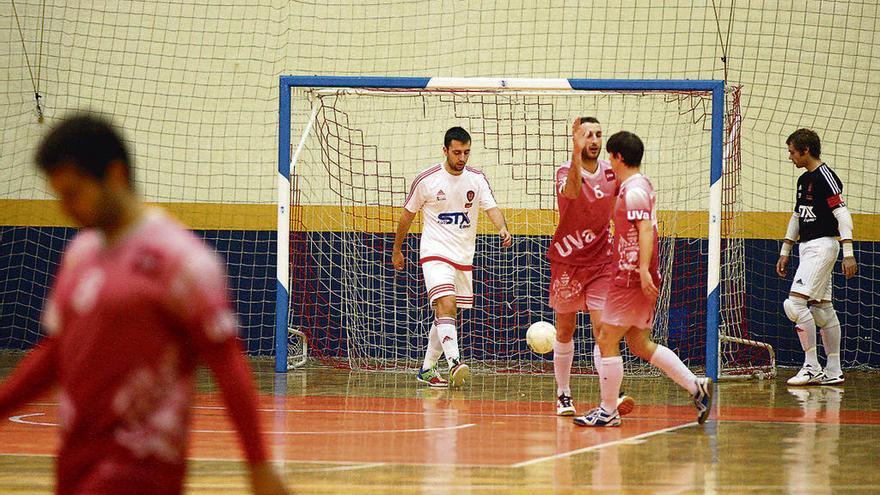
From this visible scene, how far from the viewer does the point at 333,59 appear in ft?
47.5

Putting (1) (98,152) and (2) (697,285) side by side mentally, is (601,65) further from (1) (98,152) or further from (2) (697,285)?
(1) (98,152)

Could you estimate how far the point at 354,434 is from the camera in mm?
7180

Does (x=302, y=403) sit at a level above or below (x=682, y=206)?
below

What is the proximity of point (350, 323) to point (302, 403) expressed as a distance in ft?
15.3

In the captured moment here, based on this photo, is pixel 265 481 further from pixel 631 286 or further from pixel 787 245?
pixel 787 245

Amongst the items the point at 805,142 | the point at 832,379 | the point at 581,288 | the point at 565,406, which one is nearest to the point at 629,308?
the point at 581,288

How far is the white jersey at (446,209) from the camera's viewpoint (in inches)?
417

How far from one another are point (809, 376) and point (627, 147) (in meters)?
5.01

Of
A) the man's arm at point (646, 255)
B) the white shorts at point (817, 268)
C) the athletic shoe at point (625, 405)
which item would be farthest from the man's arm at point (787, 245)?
the man's arm at point (646, 255)

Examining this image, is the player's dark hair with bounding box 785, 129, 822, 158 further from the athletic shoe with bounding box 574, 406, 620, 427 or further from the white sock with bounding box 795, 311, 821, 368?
the athletic shoe with bounding box 574, 406, 620, 427

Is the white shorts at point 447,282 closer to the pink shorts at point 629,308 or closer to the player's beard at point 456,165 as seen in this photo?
the player's beard at point 456,165

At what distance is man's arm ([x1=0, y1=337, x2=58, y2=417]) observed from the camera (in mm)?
2783

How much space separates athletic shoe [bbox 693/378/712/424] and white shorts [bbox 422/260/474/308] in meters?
3.29

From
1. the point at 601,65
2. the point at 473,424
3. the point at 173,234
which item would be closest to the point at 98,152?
the point at 173,234
